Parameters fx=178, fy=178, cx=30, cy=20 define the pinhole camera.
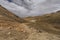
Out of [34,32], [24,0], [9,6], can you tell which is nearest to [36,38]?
[34,32]

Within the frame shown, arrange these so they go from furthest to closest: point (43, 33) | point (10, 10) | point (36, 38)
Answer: point (10, 10) → point (43, 33) → point (36, 38)

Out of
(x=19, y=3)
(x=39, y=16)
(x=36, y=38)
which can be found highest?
(x=19, y=3)

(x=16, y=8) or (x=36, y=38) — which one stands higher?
(x=16, y=8)

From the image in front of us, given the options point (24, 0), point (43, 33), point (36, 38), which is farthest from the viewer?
point (24, 0)

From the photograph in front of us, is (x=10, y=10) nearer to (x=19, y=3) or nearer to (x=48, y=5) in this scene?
(x=19, y=3)

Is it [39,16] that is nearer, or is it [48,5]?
[48,5]

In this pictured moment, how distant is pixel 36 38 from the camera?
320 inches

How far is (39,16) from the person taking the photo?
1388cm

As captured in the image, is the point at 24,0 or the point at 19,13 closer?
the point at 24,0

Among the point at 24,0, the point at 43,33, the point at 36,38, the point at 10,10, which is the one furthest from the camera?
the point at 10,10

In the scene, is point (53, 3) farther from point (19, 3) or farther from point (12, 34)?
point (12, 34)

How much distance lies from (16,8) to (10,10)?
1.98 feet

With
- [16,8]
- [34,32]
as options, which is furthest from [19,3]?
[34,32]

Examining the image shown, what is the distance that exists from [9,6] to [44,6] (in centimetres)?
260
